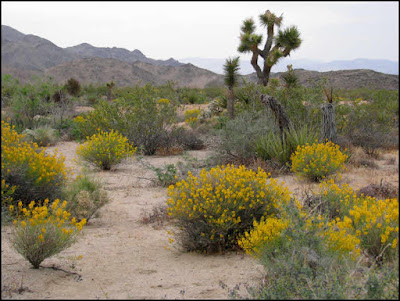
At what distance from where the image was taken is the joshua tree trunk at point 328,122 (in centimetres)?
1046

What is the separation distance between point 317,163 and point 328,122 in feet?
7.05

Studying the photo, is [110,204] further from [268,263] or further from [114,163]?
[268,263]

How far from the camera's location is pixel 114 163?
36.7 feet

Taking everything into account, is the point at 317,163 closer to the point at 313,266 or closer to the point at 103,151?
the point at 313,266

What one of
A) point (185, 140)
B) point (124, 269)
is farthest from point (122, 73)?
point (124, 269)

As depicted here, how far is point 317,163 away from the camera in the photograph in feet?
29.0

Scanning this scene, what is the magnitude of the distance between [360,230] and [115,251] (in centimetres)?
307

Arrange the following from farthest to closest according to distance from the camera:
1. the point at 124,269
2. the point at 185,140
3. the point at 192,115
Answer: the point at 192,115 → the point at 185,140 → the point at 124,269

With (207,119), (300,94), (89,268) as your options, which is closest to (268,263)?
(89,268)

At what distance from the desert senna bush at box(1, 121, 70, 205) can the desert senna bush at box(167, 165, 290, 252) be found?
233 cm

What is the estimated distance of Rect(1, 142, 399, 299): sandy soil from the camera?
3.92 meters

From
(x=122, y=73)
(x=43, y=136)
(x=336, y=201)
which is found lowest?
(x=43, y=136)

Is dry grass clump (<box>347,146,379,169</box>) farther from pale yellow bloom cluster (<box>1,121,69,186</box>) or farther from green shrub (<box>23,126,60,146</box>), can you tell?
green shrub (<box>23,126,60,146</box>)

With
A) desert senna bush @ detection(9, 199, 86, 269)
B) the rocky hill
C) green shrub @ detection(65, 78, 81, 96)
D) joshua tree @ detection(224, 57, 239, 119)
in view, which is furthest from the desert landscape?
the rocky hill
